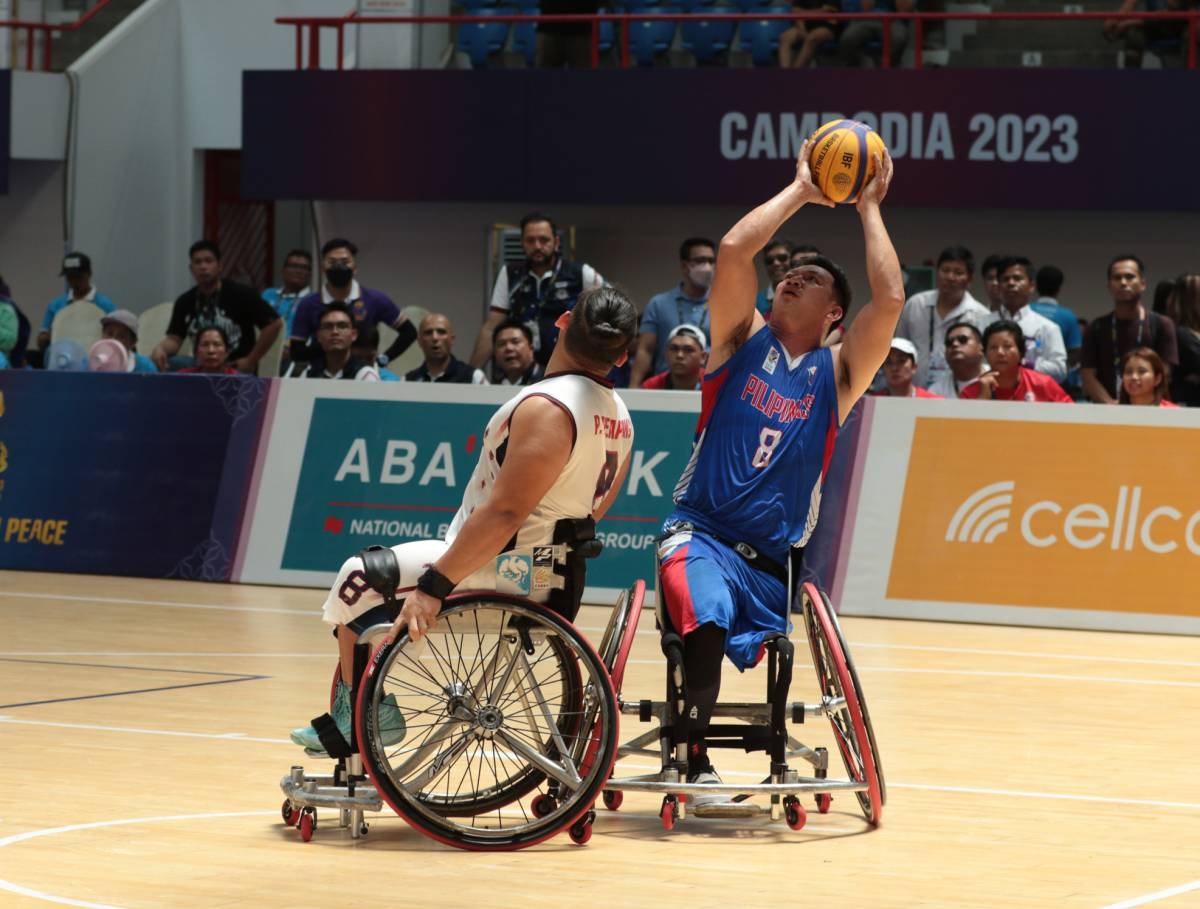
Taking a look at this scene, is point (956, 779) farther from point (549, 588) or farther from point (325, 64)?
point (325, 64)

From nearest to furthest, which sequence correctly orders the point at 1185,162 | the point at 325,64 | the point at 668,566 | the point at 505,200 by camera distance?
the point at 668,566 → the point at 1185,162 → the point at 505,200 → the point at 325,64

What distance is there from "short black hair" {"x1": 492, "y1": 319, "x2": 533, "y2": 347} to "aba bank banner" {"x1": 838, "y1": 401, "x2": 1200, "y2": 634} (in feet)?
8.36

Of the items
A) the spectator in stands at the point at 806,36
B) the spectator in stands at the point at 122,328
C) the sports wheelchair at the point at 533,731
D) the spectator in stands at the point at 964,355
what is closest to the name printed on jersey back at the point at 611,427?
the sports wheelchair at the point at 533,731

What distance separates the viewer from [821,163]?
6.95 metres

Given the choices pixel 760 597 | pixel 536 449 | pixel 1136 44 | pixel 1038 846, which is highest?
pixel 1136 44

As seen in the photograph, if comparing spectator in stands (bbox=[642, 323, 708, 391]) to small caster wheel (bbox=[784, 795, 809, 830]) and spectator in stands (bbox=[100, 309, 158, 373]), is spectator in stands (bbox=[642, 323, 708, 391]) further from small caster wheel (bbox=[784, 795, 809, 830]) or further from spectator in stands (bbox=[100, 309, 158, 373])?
small caster wheel (bbox=[784, 795, 809, 830])

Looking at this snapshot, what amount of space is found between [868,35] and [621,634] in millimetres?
14009

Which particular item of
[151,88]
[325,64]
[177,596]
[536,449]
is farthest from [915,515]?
[151,88]

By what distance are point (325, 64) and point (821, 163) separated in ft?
59.0

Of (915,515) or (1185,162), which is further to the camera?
(1185,162)

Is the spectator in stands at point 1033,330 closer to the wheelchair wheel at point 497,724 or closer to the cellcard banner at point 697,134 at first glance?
the cellcard banner at point 697,134

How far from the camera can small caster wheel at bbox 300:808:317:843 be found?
20.9ft

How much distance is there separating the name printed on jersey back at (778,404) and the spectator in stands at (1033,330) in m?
7.71

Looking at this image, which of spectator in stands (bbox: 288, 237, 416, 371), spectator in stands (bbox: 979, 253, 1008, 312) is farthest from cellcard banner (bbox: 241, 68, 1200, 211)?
spectator in stands (bbox: 288, 237, 416, 371)
